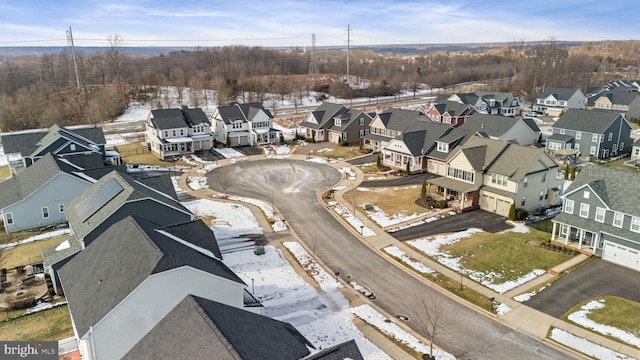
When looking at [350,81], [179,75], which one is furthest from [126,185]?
[350,81]

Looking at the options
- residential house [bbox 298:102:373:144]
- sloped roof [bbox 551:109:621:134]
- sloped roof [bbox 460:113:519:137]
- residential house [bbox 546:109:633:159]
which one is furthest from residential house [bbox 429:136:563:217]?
residential house [bbox 298:102:373:144]

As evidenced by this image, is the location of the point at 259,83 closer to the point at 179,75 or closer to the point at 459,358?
the point at 179,75

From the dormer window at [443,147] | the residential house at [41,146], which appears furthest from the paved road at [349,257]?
the residential house at [41,146]

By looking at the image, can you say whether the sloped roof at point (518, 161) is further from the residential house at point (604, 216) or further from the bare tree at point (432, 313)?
the bare tree at point (432, 313)

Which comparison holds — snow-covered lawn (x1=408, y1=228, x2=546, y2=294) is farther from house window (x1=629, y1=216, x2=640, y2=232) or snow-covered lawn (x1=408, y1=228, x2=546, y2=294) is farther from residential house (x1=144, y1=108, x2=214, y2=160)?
residential house (x1=144, y1=108, x2=214, y2=160)

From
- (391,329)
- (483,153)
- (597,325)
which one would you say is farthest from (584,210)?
(391,329)
